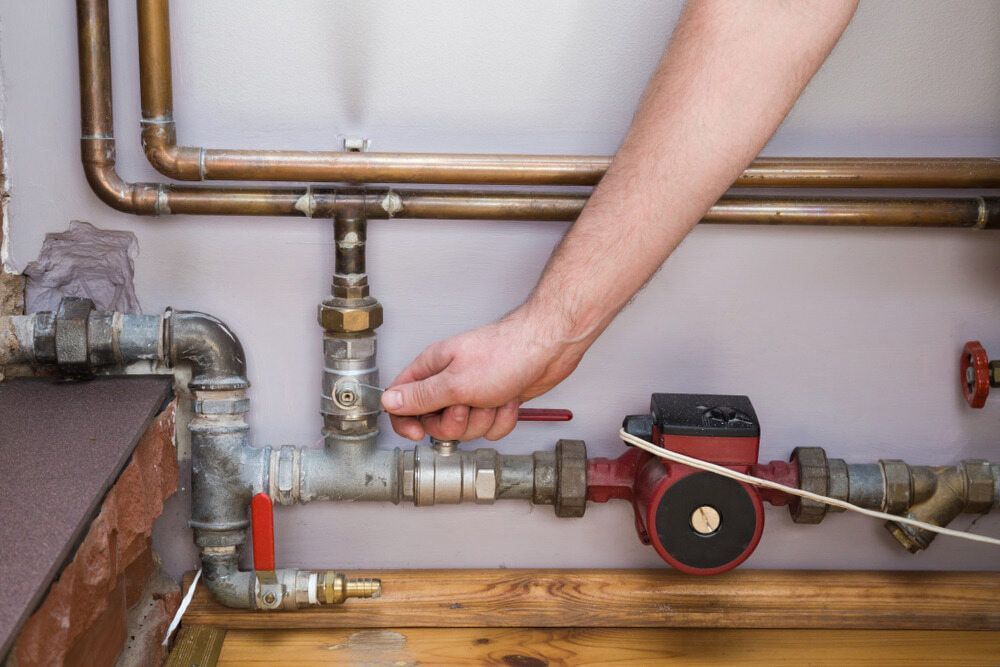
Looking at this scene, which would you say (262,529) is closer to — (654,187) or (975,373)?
(654,187)

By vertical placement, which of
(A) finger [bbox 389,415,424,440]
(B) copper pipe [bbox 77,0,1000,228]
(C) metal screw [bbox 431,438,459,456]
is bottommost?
(C) metal screw [bbox 431,438,459,456]

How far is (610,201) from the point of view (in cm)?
73

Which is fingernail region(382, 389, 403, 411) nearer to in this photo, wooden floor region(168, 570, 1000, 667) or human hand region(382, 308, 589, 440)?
human hand region(382, 308, 589, 440)

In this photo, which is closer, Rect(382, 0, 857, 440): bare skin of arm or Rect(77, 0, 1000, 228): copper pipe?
Rect(382, 0, 857, 440): bare skin of arm

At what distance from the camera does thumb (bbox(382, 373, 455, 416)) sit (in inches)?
29.7

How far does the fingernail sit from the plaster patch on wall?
0.30m

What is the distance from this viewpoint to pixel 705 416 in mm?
817

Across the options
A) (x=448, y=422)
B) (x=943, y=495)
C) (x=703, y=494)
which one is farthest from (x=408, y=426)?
(x=943, y=495)

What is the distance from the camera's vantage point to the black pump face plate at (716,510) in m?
0.80

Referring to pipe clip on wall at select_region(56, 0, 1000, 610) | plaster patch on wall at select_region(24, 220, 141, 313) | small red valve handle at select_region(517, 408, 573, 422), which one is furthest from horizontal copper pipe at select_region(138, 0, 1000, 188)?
small red valve handle at select_region(517, 408, 573, 422)

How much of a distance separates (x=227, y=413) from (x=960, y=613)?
79 centimetres

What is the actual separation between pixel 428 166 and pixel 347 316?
159 mm

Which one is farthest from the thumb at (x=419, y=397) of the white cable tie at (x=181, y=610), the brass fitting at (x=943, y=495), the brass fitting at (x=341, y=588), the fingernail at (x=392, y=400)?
the brass fitting at (x=943, y=495)

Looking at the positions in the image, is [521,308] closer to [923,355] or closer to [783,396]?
[783,396]
